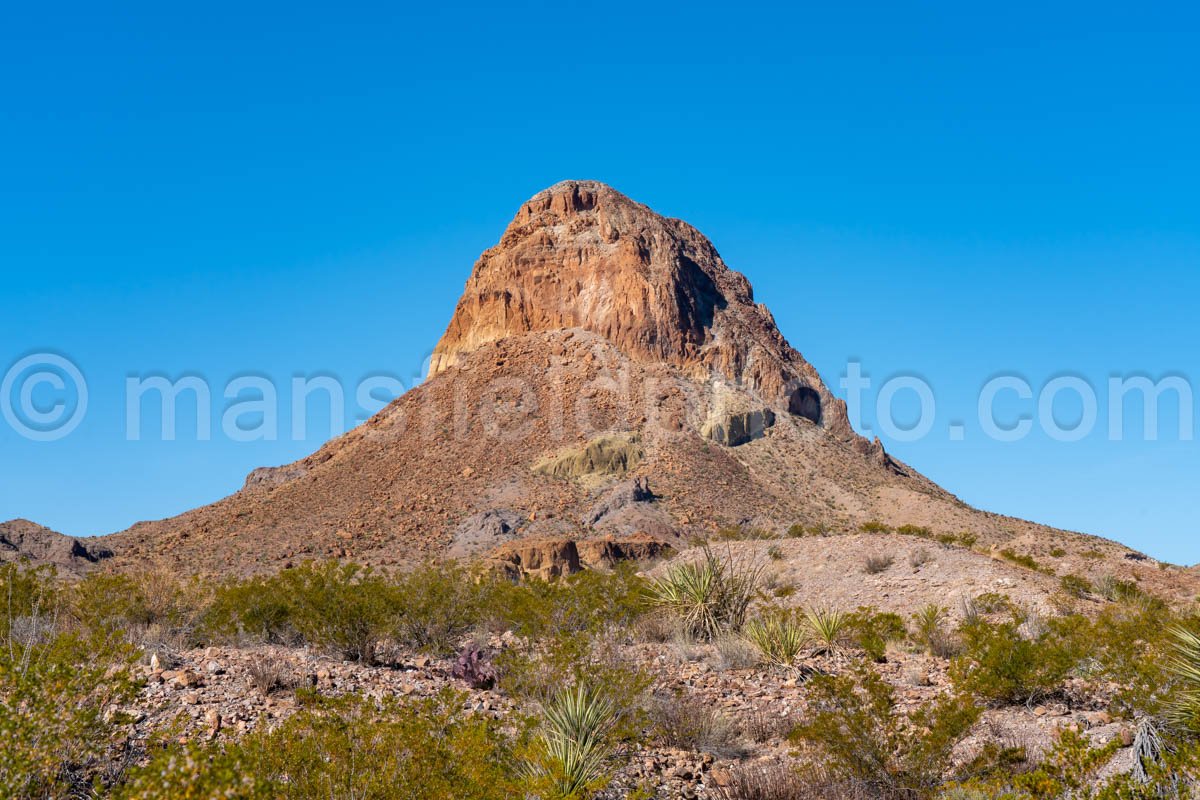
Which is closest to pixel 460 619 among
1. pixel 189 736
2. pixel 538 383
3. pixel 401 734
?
pixel 189 736

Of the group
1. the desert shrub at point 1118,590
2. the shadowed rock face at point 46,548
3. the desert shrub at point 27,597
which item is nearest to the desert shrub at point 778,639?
the desert shrub at point 1118,590

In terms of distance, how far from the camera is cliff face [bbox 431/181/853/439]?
66.6m

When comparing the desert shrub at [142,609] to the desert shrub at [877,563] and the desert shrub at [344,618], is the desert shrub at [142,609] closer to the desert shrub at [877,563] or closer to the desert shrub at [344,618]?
the desert shrub at [344,618]

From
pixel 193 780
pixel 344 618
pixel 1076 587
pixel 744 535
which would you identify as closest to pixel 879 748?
pixel 193 780

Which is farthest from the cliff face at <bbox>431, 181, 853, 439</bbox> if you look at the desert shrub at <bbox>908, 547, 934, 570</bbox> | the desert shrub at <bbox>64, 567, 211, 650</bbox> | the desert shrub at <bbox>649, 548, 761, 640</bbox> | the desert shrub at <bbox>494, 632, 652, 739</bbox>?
the desert shrub at <bbox>494, 632, 652, 739</bbox>

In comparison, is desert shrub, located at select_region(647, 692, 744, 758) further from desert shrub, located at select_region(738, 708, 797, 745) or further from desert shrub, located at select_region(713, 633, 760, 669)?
desert shrub, located at select_region(713, 633, 760, 669)

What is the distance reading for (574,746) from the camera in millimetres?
8391

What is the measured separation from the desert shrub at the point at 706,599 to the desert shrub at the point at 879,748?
22.3 feet

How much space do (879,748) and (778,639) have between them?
5.07 metres

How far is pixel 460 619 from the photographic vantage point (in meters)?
15.2

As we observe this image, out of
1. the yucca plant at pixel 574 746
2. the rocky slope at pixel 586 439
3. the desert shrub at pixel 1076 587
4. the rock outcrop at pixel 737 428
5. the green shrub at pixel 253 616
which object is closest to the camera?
the yucca plant at pixel 574 746

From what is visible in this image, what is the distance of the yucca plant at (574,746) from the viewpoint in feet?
24.5

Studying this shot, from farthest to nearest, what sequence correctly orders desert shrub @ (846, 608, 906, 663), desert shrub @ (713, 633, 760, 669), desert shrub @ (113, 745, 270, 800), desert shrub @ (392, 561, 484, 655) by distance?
desert shrub @ (392, 561, 484, 655), desert shrub @ (713, 633, 760, 669), desert shrub @ (846, 608, 906, 663), desert shrub @ (113, 745, 270, 800)

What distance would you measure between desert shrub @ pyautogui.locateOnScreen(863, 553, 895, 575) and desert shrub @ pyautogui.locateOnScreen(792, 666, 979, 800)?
13050 millimetres
